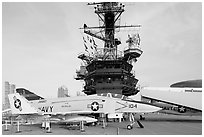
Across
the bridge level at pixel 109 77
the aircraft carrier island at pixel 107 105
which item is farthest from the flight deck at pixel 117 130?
the bridge level at pixel 109 77

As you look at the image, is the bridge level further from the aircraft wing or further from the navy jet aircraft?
the navy jet aircraft

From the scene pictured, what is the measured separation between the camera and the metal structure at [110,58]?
24.9 m

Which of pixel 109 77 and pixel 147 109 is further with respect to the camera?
pixel 109 77

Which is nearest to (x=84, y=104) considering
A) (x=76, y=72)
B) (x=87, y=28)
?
(x=87, y=28)

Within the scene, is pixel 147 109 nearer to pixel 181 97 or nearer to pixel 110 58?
pixel 181 97

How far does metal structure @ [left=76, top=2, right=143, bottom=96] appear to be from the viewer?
81.6ft

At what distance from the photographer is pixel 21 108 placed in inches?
500

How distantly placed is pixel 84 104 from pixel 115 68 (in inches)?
505

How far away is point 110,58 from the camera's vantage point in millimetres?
26297

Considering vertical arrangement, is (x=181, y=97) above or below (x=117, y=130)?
above

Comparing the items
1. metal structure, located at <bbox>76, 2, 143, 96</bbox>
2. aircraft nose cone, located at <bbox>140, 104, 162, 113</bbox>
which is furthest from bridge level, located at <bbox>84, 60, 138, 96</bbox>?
aircraft nose cone, located at <bbox>140, 104, 162, 113</bbox>

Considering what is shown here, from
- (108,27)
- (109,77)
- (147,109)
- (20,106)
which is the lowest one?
(147,109)

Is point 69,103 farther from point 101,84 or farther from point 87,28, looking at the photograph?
point 87,28

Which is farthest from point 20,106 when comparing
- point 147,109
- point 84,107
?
point 147,109
